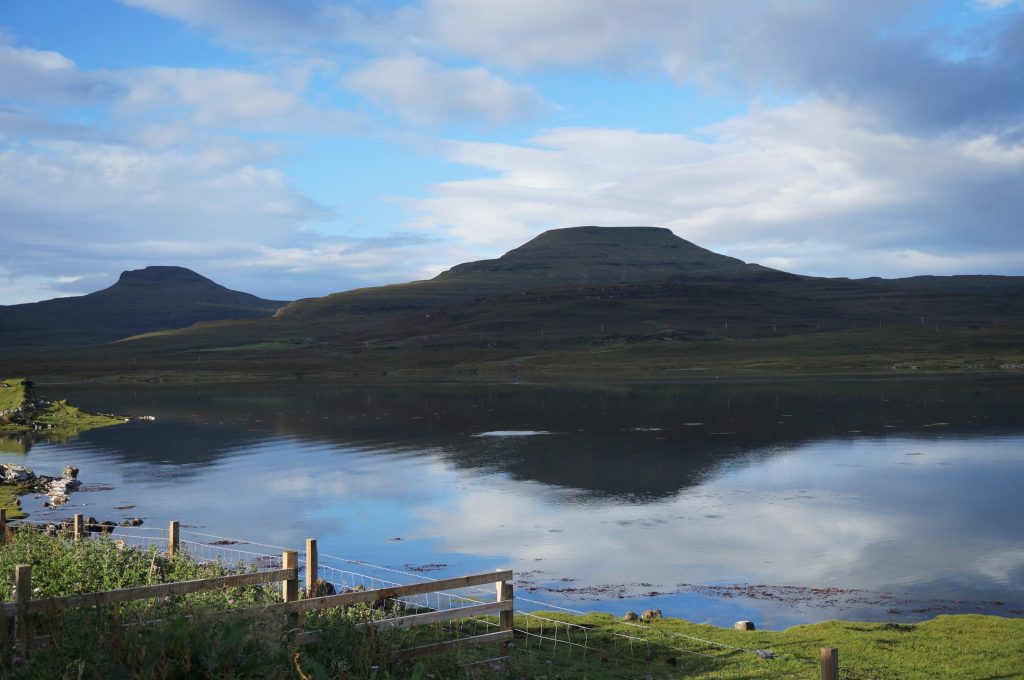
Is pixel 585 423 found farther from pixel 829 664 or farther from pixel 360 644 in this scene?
pixel 829 664

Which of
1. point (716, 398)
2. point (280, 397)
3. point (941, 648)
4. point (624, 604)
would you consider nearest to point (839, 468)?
point (624, 604)

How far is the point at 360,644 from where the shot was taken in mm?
14203

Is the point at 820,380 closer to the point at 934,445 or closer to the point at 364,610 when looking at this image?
the point at 934,445

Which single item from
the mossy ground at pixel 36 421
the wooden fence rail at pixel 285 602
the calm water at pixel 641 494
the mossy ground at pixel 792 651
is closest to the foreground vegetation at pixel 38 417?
the mossy ground at pixel 36 421

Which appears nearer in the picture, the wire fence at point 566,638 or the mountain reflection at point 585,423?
the wire fence at point 566,638

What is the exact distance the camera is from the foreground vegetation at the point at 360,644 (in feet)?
39.1

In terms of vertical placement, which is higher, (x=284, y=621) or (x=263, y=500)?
(x=284, y=621)

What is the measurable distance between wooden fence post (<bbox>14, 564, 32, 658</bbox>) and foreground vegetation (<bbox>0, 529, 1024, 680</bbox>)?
0.32 metres

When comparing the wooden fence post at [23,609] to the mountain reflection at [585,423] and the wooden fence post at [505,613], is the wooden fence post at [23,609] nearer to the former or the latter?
the wooden fence post at [505,613]

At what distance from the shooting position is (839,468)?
50781 millimetres

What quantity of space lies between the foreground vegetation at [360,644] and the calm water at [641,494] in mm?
3525

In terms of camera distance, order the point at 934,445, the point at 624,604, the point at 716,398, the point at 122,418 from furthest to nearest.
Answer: the point at 716,398 < the point at 122,418 < the point at 934,445 < the point at 624,604

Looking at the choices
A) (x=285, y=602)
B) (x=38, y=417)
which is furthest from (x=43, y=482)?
(x=38, y=417)

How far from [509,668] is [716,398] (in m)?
84.5
